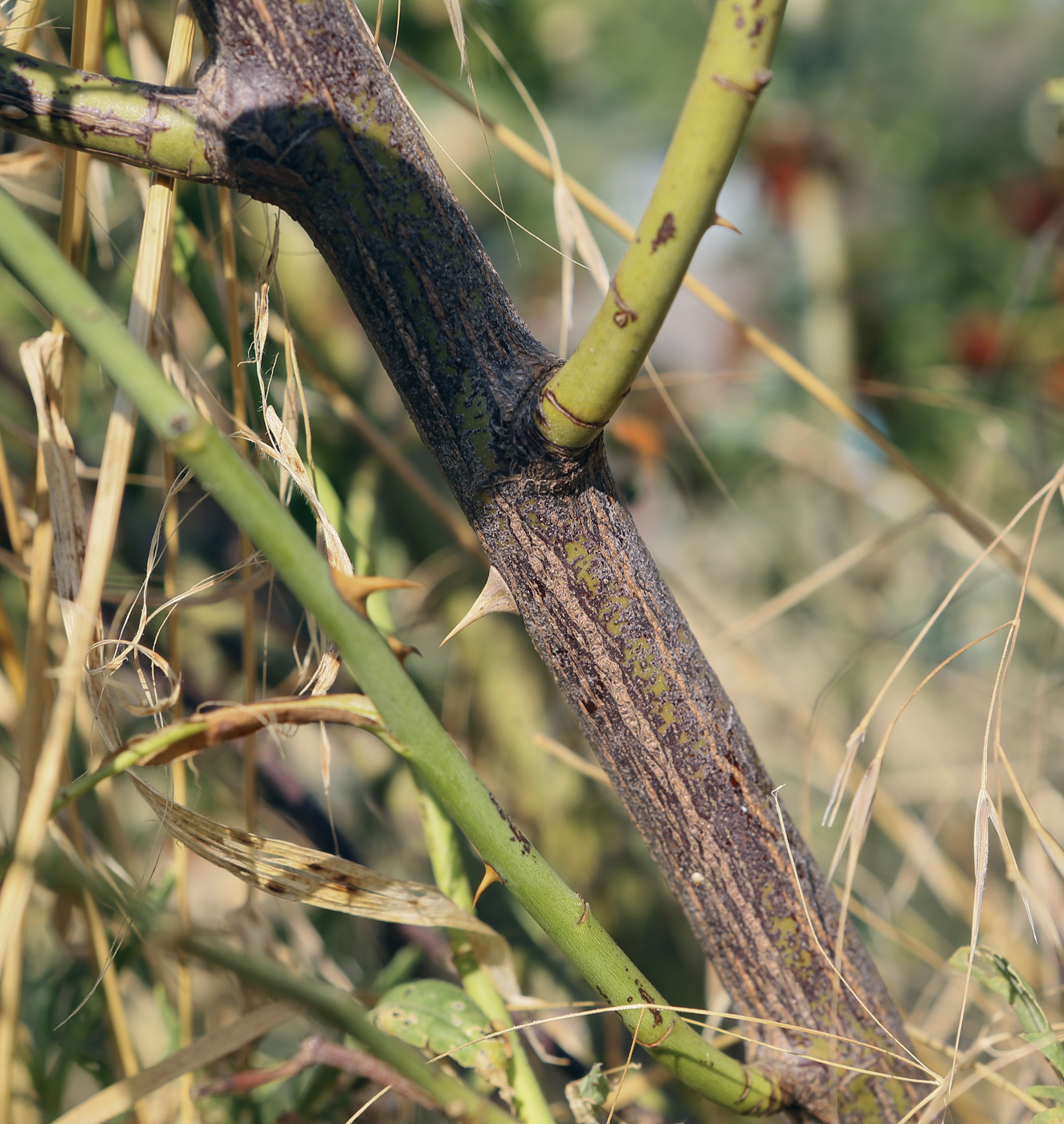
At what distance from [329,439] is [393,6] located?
15.7 inches

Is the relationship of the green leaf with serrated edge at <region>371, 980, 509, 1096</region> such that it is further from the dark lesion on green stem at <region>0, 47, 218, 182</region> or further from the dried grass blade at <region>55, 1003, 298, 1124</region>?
the dark lesion on green stem at <region>0, 47, 218, 182</region>

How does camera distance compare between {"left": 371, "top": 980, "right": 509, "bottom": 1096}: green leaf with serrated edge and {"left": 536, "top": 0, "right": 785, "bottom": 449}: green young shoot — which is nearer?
{"left": 536, "top": 0, "right": 785, "bottom": 449}: green young shoot

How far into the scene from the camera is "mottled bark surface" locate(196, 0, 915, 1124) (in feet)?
0.85

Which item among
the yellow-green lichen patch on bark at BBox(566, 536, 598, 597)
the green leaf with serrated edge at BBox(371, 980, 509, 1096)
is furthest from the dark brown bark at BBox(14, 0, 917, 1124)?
the green leaf with serrated edge at BBox(371, 980, 509, 1096)

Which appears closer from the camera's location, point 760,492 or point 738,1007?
point 738,1007

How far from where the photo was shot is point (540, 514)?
11.4 inches

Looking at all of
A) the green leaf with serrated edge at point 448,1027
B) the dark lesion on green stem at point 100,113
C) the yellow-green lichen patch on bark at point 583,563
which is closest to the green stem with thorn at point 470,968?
the green leaf with serrated edge at point 448,1027

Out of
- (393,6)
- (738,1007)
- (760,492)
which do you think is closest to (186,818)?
(738,1007)

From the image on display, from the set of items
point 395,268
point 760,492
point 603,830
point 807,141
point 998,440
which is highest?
point 807,141

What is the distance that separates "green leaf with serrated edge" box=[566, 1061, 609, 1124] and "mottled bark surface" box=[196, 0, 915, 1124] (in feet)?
0.22

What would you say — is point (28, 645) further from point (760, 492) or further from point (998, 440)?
point (760, 492)

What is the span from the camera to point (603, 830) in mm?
802

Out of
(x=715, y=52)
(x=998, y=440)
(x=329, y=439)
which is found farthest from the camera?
(x=998, y=440)

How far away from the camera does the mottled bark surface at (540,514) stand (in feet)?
0.85
